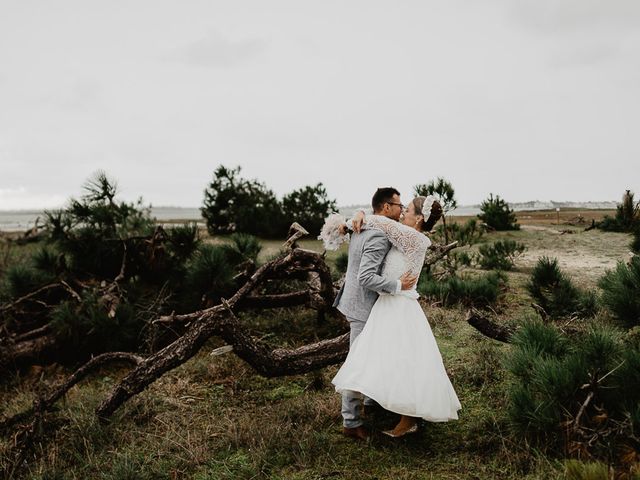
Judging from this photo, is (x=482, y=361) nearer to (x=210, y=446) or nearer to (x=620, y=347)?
(x=620, y=347)

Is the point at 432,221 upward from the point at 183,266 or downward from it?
upward

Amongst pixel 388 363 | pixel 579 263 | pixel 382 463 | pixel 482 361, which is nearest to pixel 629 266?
pixel 482 361

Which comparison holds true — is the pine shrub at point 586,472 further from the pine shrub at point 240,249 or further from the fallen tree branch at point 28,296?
the fallen tree branch at point 28,296

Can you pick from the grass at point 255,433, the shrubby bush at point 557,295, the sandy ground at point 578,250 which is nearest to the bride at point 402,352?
the grass at point 255,433

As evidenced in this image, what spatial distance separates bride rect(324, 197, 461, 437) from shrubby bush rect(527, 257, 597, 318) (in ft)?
10.8

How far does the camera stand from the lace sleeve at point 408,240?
3.67 meters

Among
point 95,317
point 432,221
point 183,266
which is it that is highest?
point 432,221

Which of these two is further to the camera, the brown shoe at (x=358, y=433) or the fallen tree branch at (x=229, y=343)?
the fallen tree branch at (x=229, y=343)

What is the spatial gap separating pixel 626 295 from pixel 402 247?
6.65ft

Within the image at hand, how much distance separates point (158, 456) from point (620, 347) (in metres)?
3.25

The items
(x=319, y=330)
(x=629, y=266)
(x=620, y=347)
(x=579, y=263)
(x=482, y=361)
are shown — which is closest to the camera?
(x=620, y=347)

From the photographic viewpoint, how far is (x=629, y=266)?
4.56m

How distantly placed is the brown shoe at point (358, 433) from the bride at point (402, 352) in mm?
188

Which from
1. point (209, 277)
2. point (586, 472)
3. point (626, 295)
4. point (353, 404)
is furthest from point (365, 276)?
point (209, 277)
